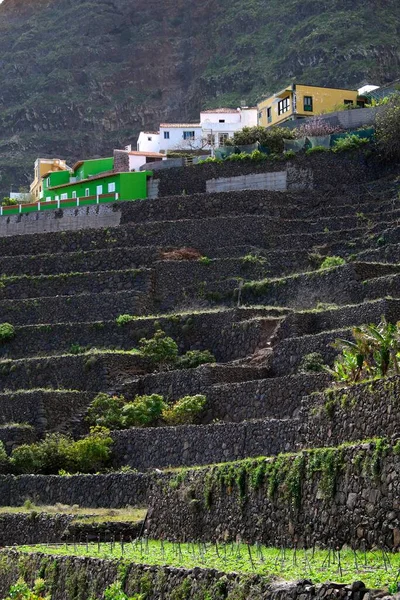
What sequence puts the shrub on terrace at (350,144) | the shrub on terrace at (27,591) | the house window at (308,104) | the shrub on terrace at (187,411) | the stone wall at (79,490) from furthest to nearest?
1. the house window at (308,104)
2. the shrub on terrace at (350,144)
3. the shrub on terrace at (187,411)
4. the stone wall at (79,490)
5. the shrub on terrace at (27,591)

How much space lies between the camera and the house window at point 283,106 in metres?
75.1

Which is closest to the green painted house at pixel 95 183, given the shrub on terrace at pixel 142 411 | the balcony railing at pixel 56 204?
the balcony railing at pixel 56 204

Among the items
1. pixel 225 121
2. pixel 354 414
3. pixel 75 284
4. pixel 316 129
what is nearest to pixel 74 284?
pixel 75 284

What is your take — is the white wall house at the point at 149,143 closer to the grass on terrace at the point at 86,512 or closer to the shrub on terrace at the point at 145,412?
the shrub on terrace at the point at 145,412

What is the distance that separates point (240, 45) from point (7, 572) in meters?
86.4

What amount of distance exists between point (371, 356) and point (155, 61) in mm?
88571

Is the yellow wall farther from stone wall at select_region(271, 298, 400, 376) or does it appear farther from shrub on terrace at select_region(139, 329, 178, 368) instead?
stone wall at select_region(271, 298, 400, 376)

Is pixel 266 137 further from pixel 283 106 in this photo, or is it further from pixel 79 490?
pixel 79 490

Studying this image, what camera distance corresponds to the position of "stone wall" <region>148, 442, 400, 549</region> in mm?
21484

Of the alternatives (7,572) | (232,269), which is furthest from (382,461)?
(232,269)

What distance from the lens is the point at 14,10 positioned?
13350cm

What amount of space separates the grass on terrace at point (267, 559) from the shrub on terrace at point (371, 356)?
5508 mm

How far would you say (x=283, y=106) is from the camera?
2970 inches

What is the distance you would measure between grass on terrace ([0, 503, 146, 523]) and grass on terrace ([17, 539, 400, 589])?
3499mm
